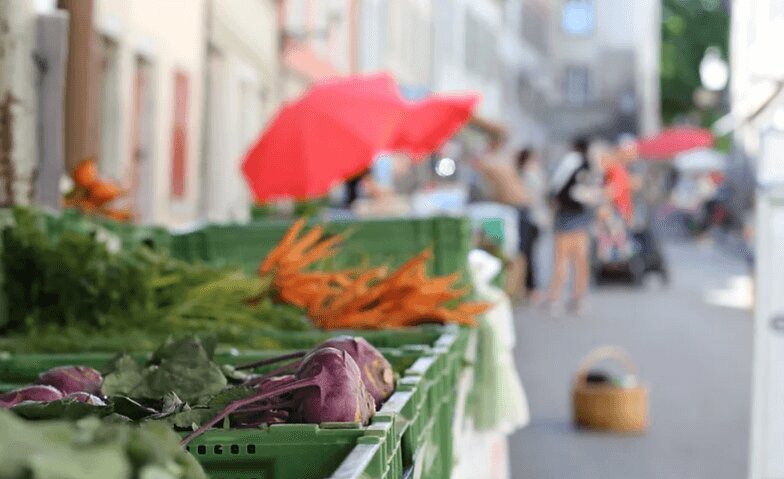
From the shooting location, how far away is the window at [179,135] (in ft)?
49.2

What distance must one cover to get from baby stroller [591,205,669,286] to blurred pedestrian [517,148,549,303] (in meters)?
1.37

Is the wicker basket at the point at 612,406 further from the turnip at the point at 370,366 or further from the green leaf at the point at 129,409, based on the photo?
the green leaf at the point at 129,409

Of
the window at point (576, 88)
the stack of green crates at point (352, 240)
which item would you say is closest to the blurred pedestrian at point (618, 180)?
the stack of green crates at point (352, 240)

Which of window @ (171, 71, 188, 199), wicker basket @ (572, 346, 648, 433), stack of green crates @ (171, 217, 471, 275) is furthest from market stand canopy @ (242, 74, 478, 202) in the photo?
window @ (171, 71, 188, 199)

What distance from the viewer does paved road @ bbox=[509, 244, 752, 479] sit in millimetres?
7914

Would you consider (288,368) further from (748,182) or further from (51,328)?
(748,182)

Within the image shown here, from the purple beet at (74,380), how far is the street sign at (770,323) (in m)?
2.78

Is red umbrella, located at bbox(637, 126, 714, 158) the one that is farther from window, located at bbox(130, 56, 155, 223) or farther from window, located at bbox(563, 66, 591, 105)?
window, located at bbox(563, 66, 591, 105)

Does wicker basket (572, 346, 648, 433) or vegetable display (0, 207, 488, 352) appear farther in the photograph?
wicker basket (572, 346, 648, 433)

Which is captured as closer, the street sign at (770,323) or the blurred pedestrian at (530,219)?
the street sign at (770,323)

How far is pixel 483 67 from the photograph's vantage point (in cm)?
4638

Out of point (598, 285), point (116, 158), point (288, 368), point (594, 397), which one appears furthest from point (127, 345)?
point (598, 285)

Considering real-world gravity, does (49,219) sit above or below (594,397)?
above

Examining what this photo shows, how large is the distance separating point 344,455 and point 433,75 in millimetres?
37103
